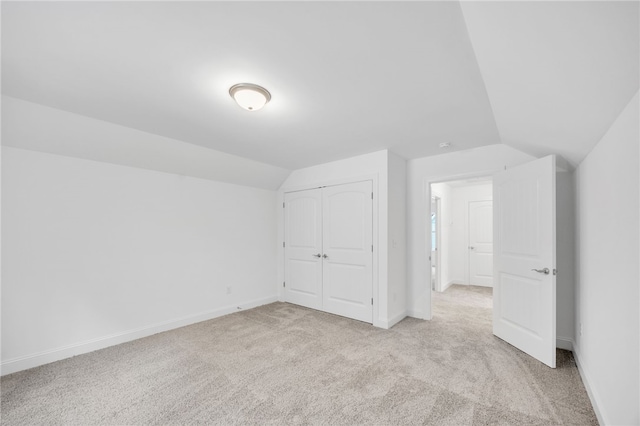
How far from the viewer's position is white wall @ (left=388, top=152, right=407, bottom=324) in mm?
3553

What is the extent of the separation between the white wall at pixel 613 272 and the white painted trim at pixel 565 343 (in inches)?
21.8

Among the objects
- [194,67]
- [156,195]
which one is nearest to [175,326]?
[156,195]

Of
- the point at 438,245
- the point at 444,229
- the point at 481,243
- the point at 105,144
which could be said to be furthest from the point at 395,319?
the point at 105,144

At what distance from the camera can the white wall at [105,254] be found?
247 cm

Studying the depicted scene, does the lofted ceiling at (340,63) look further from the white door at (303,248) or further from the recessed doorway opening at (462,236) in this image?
the recessed doorway opening at (462,236)

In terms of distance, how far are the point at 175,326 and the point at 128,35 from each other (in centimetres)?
330

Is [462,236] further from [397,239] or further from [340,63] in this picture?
[340,63]

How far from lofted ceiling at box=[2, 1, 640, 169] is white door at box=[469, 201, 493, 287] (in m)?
3.73

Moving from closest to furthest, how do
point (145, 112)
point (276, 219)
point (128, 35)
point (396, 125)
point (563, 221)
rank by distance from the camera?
point (128, 35) → point (145, 112) → point (396, 125) → point (563, 221) → point (276, 219)

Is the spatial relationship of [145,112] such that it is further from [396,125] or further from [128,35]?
[396,125]

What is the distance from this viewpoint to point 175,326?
349 cm

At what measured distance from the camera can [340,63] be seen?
5.51 ft

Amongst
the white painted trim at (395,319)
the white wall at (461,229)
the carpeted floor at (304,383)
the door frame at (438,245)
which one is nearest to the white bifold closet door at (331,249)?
the white painted trim at (395,319)

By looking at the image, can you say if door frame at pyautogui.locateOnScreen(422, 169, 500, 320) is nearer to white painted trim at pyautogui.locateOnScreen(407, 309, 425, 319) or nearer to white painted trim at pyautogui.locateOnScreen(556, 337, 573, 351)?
white painted trim at pyautogui.locateOnScreen(407, 309, 425, 319)
